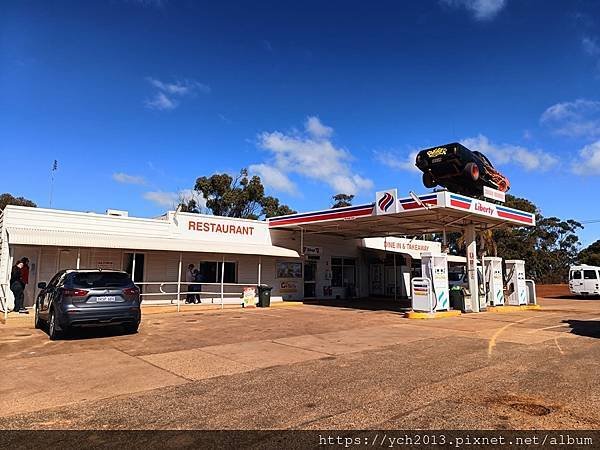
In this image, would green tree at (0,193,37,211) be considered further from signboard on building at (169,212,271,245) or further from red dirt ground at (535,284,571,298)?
red dirt ground at (535,284,571,298)

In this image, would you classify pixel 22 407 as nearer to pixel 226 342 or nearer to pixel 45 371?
pixel 45 371

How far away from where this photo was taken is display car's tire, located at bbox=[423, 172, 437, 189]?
65.4 ft

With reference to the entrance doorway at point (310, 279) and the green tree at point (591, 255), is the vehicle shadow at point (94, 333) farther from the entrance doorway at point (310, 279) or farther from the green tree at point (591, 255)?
the green tree at point (591, 255)

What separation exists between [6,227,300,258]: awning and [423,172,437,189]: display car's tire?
7.75m

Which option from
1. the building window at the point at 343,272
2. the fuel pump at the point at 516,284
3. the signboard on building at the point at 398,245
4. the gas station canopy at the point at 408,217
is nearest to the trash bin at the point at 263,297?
the gas station canopy at the point at 408,217

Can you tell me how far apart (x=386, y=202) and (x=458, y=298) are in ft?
16.5

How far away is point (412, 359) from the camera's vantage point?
26.7 feet

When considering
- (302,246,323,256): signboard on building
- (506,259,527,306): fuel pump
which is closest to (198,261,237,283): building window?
(302,246,323,256): signboard on building

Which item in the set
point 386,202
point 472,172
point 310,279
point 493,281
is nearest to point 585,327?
point 472,172

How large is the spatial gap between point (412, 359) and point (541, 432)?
381cm

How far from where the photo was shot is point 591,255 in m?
55.8

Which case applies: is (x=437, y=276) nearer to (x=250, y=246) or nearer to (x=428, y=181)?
(x=428, y=181)

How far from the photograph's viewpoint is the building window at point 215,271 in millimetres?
21891

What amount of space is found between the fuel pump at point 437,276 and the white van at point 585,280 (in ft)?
69.0
